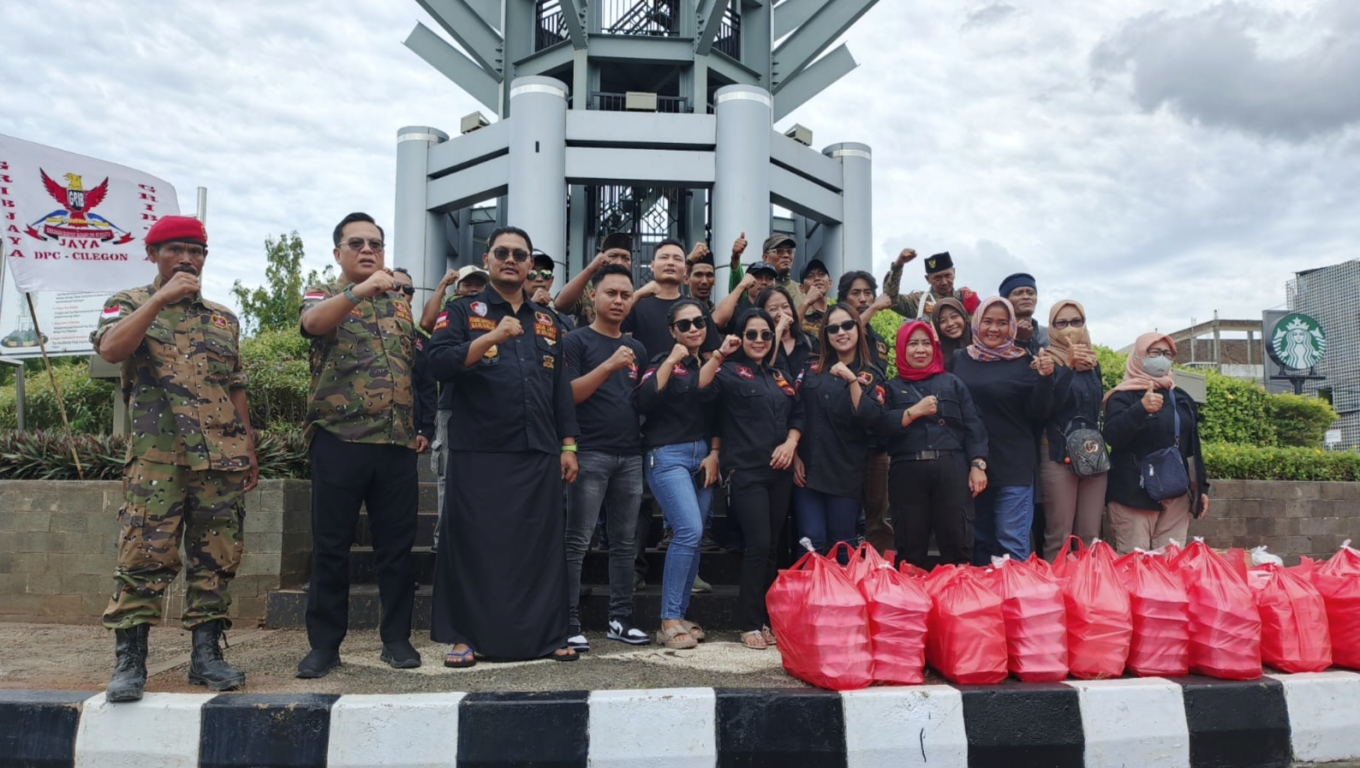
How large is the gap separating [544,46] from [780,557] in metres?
15.8

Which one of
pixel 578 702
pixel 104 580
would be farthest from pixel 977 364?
pixel 104 580

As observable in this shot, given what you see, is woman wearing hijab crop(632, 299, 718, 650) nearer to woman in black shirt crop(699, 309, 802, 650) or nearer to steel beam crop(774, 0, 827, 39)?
woman in black shirt crop(699, 309, 802, 650)

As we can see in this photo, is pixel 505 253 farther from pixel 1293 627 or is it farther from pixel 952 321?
pixel 1293 627

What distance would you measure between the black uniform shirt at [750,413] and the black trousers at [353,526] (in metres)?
1.65

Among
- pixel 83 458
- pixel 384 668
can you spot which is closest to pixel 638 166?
pixel 83 458

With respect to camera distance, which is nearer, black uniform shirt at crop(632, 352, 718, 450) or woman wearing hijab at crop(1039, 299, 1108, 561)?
black uniform shirt at crop(632, 352, 718, 450)

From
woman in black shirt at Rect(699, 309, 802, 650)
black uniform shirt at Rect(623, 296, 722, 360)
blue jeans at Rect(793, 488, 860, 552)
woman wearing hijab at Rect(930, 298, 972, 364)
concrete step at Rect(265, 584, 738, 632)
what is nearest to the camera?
woman in black shirt at Rect(699, 309, 802, 650)

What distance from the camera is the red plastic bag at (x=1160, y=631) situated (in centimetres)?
383

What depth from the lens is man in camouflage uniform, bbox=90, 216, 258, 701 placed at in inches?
140

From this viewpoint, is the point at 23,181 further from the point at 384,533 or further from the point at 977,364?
the point at 977,364

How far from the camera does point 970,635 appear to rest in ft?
12.0

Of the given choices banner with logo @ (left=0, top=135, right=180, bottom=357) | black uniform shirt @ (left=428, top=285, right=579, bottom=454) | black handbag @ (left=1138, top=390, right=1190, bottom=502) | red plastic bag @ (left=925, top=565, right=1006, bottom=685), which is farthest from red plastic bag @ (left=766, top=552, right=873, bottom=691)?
banner with logo @ (left=0, top=135, right=180, bottom=357)

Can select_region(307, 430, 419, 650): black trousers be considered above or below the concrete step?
above

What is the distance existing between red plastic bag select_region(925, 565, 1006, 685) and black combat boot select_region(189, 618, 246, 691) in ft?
9.39
